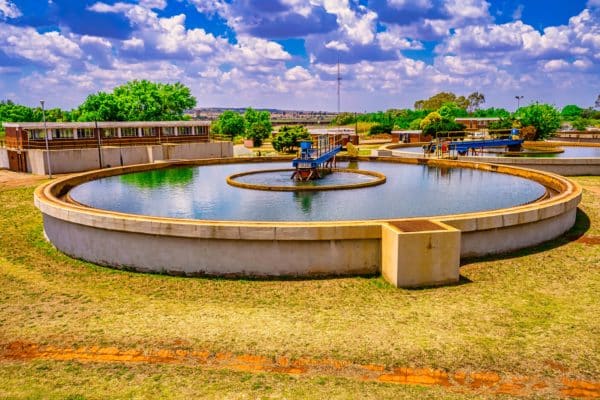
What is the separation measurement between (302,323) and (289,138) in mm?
39037

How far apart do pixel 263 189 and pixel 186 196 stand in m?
3.05

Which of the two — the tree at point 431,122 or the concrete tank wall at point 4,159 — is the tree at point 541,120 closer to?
the tree at point 431,122

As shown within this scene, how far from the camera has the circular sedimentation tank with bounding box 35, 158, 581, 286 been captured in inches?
411

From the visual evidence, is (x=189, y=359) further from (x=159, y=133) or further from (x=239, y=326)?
(x=159, y=133)

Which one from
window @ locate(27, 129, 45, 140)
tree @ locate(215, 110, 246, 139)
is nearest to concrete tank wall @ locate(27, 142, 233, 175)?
window @ locate(27, 129, 45, 140)

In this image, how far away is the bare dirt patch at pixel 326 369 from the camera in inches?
259

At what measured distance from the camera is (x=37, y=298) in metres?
10.1

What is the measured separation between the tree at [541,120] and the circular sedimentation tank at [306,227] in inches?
1126

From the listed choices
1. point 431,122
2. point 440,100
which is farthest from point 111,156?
point 440,100

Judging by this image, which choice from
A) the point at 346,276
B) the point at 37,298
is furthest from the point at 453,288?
the point at 37,298

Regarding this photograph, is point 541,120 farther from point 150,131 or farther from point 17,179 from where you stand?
point 17,179

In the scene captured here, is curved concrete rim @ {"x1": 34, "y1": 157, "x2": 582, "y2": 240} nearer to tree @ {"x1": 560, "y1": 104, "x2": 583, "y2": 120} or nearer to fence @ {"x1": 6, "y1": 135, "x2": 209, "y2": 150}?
fence @ {"x1": 6, "y1": 135, "x2": 209, "y2": 150}

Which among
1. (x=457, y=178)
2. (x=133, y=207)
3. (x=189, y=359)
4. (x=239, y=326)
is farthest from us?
(x=457, y=178)

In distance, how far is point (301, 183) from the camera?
2102 cm
